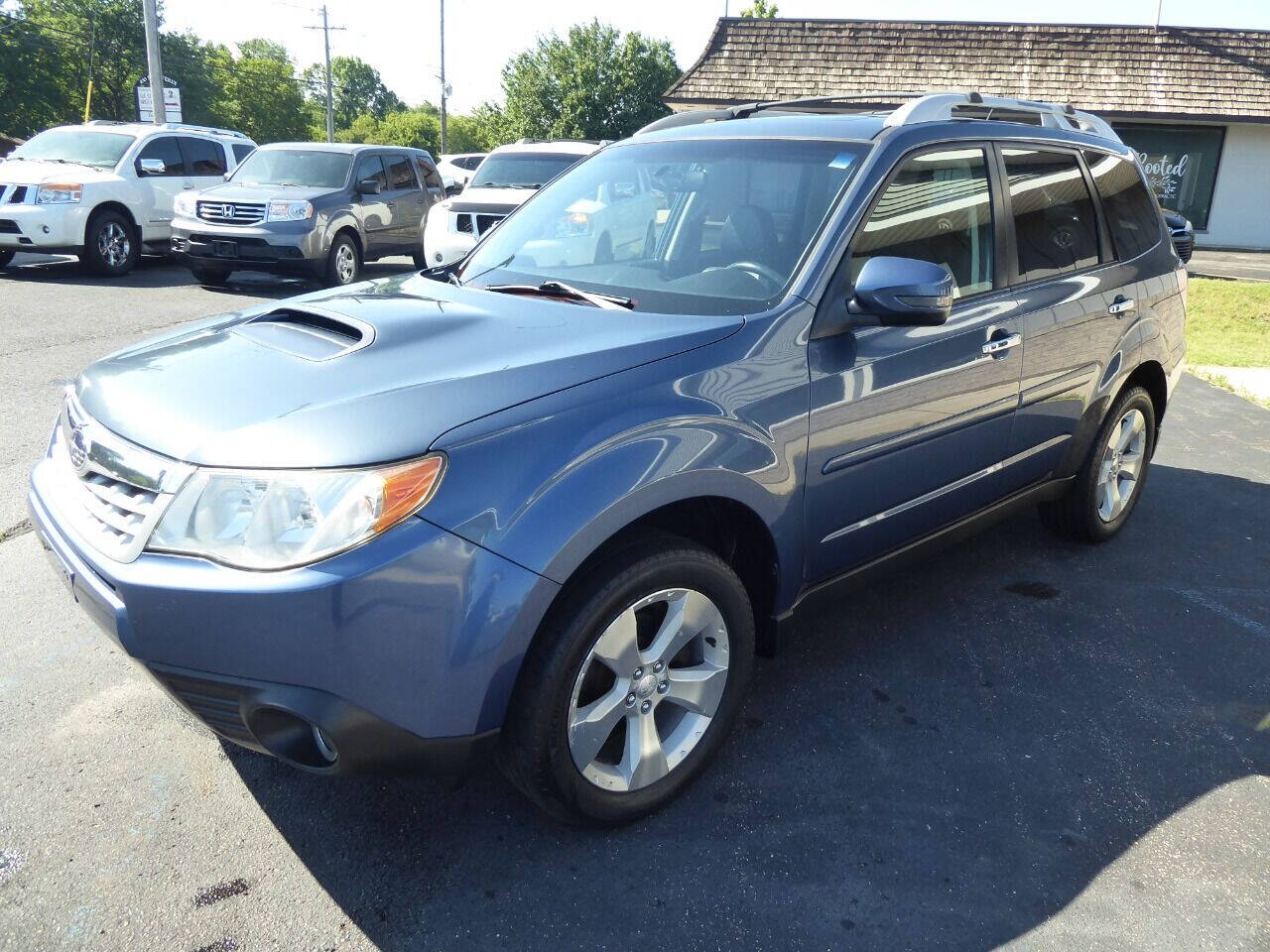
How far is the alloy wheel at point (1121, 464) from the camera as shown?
454 centimetres

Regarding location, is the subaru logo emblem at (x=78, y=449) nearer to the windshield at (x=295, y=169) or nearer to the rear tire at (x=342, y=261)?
the rear tire at (x=342, y=261)

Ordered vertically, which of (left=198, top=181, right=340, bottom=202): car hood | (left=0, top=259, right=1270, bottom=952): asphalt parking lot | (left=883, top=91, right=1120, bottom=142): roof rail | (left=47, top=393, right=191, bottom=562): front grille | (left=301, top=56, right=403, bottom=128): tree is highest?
(left=301, top=56, right=403, bottom=128): tree

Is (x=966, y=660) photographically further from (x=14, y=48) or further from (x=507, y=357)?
(x=14, y=48)

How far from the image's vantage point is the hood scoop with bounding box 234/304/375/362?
2592 mm

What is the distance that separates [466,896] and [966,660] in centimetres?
206

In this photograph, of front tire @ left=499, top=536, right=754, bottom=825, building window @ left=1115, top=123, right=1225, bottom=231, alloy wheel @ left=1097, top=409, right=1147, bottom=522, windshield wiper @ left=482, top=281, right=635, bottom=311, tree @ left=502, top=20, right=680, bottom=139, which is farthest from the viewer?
tree @ left=502, top=20, right=680, bottom=139

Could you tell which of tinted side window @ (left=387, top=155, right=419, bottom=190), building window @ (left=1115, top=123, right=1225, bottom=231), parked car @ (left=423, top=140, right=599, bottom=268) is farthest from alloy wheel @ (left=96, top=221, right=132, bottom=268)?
building window @ (left=1115, top=123, right=1225, bottom=231)

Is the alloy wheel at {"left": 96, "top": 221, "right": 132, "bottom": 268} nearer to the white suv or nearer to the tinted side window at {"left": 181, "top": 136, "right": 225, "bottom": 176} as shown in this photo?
the white suv

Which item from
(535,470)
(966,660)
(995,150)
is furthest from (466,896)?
(995,150)

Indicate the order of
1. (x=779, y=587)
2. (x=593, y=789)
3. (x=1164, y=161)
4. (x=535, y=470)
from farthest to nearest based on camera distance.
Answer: (x=1164, y=161)
(x=779, y=587)
(x=593, y=789)
(x=535, y=470)

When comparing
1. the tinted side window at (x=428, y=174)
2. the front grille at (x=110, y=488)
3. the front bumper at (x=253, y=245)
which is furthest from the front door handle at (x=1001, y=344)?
the tinted side window at (x=428, y=174)

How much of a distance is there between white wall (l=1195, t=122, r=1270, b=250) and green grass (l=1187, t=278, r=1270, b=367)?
12.8 metres

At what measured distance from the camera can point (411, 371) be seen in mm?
2387

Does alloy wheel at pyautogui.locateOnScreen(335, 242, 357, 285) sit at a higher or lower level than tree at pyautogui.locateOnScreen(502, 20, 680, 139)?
lower
